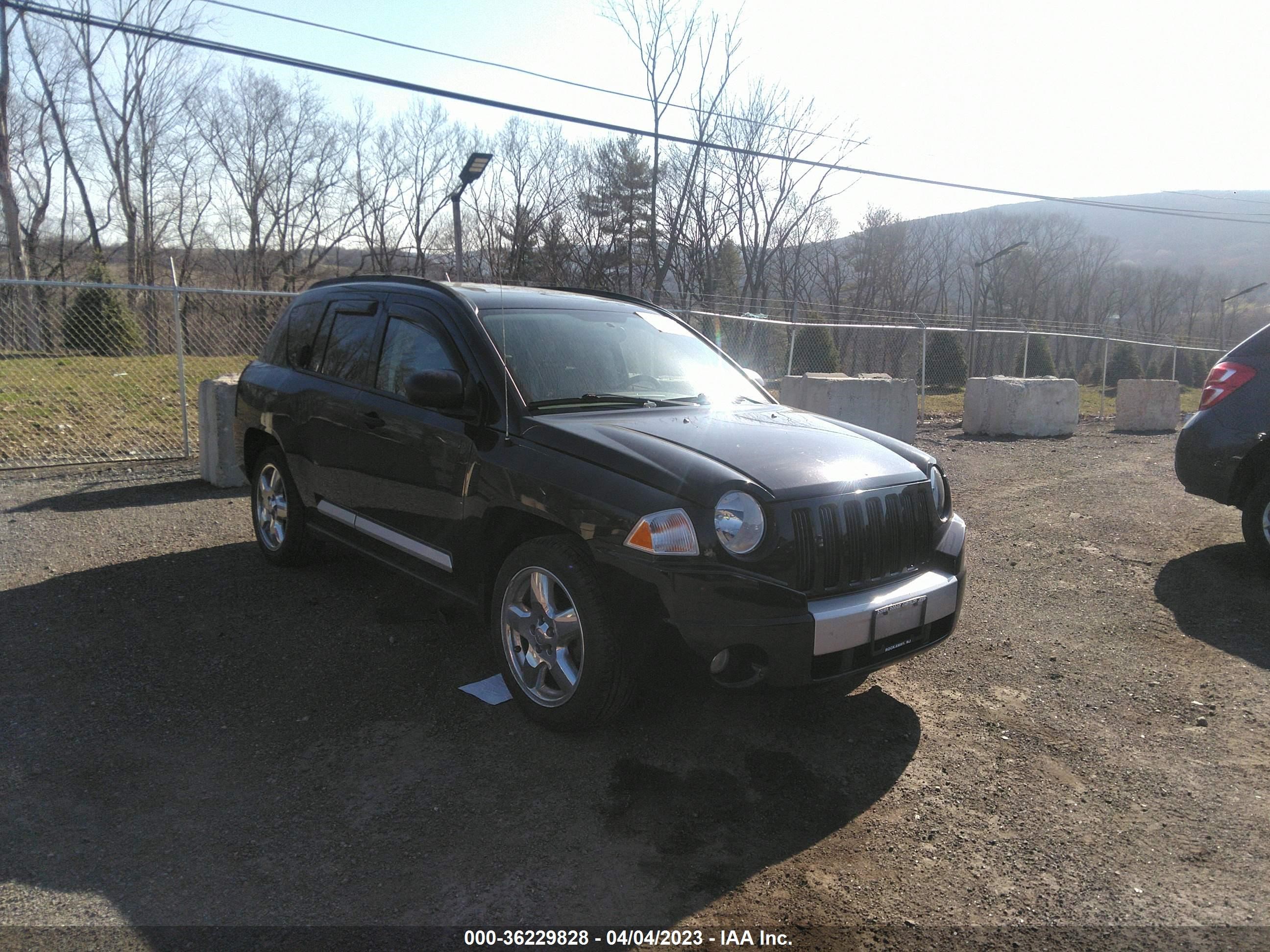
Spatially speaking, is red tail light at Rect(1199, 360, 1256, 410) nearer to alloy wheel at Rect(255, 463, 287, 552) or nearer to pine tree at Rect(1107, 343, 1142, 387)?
alloy wheel at Rect(255, 463, 287, 552)

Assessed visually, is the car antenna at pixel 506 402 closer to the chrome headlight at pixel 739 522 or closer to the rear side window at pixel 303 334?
the chrome headlight at pixel 739 522

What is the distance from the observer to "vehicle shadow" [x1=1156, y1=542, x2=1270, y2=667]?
192 inches

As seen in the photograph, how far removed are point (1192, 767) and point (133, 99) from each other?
46.6m

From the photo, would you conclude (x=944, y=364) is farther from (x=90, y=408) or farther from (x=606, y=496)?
(x=606, y=496)

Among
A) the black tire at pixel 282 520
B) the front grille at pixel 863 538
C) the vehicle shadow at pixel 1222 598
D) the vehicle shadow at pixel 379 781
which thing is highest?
the front grille at pixel 863 538

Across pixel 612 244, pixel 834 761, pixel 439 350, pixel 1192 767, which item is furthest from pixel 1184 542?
pixel 612 244

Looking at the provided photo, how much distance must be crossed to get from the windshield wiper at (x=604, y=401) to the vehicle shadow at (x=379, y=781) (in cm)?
136

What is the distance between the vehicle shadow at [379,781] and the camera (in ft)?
8.89

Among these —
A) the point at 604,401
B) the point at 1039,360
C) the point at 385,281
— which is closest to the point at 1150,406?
the point at 604,401

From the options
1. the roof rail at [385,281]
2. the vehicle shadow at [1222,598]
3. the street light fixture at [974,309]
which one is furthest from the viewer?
the street light fixture at [974,309]

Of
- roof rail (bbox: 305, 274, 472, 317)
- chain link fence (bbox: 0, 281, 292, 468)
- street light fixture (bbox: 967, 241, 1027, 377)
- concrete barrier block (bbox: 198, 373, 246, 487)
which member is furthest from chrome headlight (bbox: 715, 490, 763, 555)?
street light fixture (bbox: 967, 241, 1027, 377)

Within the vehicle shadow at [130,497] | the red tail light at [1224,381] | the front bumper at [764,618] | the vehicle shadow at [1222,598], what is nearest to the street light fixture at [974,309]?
the red tail light at [1224,381]

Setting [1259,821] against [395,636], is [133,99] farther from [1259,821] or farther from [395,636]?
[1259,821]

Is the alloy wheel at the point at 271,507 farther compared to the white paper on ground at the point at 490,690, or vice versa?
the alloy wheel at the point at 271,507
